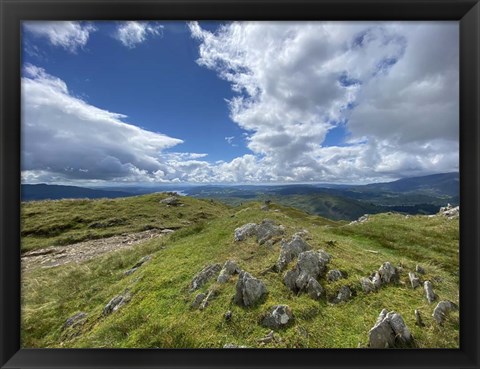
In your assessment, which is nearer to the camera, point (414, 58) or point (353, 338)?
point (353, 338)

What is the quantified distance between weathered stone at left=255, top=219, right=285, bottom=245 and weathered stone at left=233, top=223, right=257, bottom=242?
0.12 metres

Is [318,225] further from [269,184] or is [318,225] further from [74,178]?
[74,178]

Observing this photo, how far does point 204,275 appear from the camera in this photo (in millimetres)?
3914

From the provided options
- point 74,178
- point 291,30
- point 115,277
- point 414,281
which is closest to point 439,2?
point 291,30

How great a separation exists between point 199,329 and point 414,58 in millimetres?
5742

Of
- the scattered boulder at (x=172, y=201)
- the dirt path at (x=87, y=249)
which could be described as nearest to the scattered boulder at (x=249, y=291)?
the dirt path at (x=87, y=249)

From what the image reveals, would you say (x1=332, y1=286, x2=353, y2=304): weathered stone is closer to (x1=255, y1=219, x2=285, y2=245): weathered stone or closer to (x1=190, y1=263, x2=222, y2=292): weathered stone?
(x1=255, y1=219, x2=285, y2=245): weathered stone

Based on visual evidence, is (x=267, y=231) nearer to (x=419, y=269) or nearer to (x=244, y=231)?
(x=244, y=231)

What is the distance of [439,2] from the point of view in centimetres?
284

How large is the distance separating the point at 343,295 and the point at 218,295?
78.8 inches

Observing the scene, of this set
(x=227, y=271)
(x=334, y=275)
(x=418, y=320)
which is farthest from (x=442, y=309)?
(x=227, y=271)

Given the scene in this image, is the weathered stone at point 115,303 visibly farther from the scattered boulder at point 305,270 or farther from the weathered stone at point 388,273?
the weathered stone at point 388,273

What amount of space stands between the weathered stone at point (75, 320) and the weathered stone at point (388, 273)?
16.9ft
